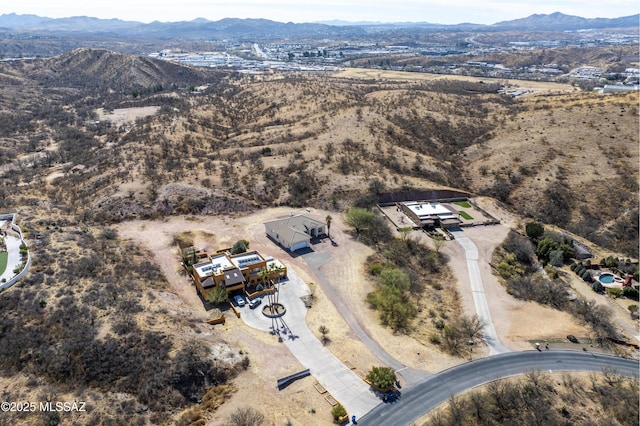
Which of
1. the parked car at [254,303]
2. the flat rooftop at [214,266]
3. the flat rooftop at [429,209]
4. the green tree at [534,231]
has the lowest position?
the parked car at [254,303]

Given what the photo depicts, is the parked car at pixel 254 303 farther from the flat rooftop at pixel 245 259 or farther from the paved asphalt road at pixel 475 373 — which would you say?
the paved asphalt road at pixel 475 373

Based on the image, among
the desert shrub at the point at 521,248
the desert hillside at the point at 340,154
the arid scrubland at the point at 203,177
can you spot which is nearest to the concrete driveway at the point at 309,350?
the arid scrubland at the point at 203,177

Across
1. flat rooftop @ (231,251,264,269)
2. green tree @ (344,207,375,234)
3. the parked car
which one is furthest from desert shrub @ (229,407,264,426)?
green tree @ (344,207,375,234)

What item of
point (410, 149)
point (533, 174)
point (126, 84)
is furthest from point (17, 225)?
point (126, 84)

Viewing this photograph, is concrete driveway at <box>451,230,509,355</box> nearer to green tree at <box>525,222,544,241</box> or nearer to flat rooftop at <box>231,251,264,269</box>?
green tree at <box>525,222,544,241</box>

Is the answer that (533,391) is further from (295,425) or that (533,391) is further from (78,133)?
(78,133)
